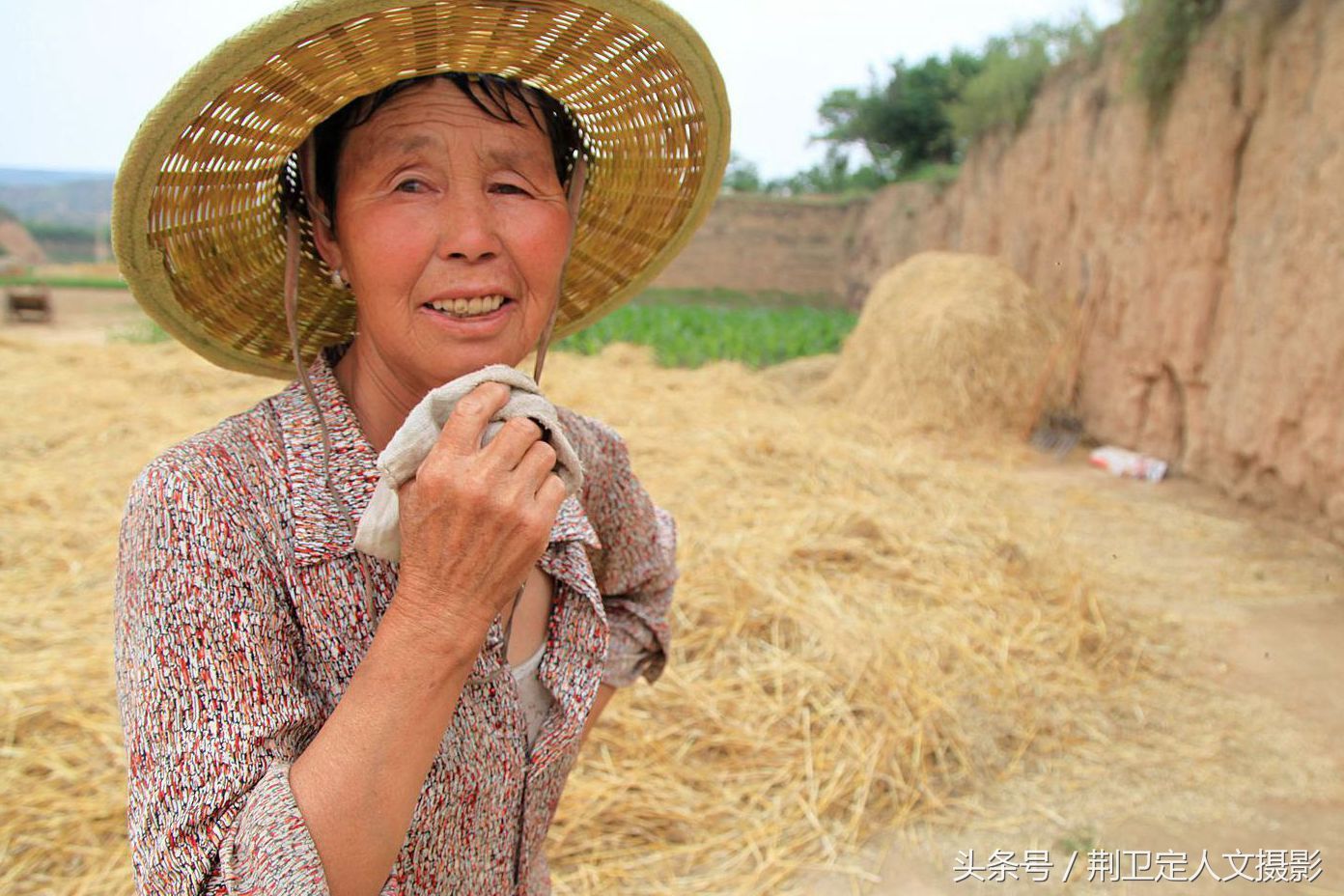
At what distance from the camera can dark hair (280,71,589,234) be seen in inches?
39.3

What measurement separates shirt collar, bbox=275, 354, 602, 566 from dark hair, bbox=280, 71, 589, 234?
21cm

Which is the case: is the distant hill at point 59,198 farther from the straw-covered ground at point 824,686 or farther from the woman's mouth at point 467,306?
the woman's mouth at point 467,306

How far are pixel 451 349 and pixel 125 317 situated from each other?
16.7m

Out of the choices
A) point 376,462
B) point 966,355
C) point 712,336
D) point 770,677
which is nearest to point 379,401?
point 376,462

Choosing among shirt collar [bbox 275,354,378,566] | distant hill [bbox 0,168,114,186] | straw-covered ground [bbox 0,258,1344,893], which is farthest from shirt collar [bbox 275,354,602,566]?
distant hill [bbox 0,168,114,186]

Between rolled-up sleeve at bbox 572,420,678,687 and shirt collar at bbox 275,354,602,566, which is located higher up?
shirt collar at bbox 275,354,602,566

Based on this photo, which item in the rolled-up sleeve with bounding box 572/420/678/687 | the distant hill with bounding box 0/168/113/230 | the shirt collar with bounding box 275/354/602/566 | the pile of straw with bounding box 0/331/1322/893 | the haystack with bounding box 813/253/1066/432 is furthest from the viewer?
the distant hill with bounding box 0/168/113/230

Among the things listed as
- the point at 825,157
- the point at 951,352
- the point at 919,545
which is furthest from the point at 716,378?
the point at 825,157

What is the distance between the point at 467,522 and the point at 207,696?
24cm

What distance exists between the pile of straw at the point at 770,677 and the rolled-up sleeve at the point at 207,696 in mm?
1432

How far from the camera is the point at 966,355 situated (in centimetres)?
688

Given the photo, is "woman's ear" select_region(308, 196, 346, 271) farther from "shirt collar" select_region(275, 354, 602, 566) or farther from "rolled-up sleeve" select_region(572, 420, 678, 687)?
"rolled-up sleeve" select_region(572, 420, 678, 687)

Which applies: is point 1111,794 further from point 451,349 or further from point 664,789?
point 451,349

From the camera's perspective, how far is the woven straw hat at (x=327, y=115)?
0.91m
